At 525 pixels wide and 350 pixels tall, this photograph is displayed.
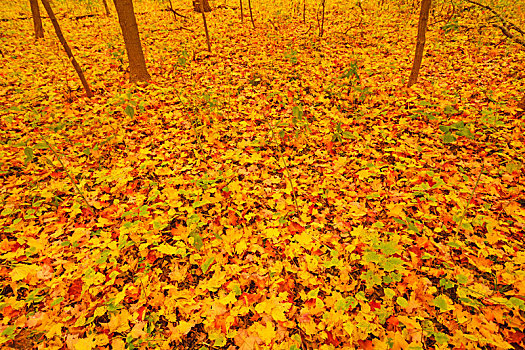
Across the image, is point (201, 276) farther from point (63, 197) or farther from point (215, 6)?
point (215, 6)

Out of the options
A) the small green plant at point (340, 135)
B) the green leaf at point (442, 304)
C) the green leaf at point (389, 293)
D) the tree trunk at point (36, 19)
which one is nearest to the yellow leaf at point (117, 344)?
the green leaf at point (389, 293)

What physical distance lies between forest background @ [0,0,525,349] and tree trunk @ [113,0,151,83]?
451mm

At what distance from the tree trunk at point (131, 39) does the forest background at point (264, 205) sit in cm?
45

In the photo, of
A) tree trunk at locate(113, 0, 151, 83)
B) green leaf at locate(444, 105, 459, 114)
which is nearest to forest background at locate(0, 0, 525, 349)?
green leaf at locate(444, 105, 459, 114)

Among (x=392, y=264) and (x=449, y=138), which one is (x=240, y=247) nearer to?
(x=392, y=264)

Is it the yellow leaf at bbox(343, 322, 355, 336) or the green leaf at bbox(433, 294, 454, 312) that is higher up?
the green leaf at bbox(433, 294, 454, 312)

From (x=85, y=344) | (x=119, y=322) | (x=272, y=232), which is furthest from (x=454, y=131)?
(x=85, y=344)

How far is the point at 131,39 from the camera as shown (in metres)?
6.54

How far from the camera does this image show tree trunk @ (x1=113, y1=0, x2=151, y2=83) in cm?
620

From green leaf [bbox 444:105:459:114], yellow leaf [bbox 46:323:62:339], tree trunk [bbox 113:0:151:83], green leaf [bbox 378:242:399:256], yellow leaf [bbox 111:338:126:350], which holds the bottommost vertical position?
yellow leaf [bbox 111:338:126:350]

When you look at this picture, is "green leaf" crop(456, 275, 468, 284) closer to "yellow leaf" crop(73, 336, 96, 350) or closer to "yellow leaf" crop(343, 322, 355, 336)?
"yellow leaf" crop(343, 322, 355, 336)

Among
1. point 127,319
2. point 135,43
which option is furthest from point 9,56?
point 127,319

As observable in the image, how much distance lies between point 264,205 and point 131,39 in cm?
585

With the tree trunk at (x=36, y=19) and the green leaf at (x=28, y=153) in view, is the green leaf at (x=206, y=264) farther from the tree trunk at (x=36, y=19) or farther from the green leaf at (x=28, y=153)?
the tree trunk at (x=36, y=19)
